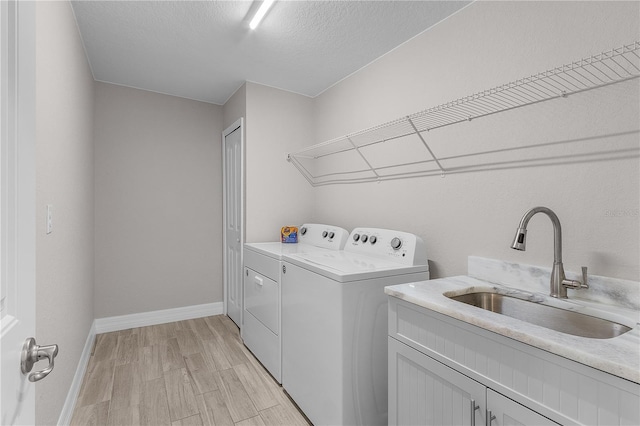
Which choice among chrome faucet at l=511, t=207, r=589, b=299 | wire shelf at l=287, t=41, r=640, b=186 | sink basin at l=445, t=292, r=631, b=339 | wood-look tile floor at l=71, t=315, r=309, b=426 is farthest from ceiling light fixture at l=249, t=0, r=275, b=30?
wood-look tile floor at l=71, t=315, r=309, b=426

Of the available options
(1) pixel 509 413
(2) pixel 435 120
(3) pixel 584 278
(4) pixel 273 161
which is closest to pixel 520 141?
(2) pixel 435 120

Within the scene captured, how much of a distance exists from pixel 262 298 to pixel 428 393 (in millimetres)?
1386

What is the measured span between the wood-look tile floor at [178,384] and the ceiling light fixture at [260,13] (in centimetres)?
232

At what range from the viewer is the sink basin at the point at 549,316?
1.09 meters

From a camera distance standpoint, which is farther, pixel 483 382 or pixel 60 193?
pixel 60 193

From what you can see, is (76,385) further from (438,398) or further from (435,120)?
(435,120)

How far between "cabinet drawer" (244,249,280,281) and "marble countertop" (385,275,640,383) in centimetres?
96

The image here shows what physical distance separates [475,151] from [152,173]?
293 centimetres

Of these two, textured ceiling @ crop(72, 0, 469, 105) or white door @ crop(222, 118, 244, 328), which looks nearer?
textured ceiling @ crop(72, 0, 469, 105)

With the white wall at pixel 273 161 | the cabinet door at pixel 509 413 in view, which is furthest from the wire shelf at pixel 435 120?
the cabinet door at pixel 509 413

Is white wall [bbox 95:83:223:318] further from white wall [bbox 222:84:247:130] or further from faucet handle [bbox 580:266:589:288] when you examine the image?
faucet handle [bbox 580:266:589:288]

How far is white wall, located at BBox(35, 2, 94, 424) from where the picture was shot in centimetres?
124

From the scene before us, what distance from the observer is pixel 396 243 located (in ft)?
6.20

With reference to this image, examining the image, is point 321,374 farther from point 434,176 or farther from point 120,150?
point 120,150
